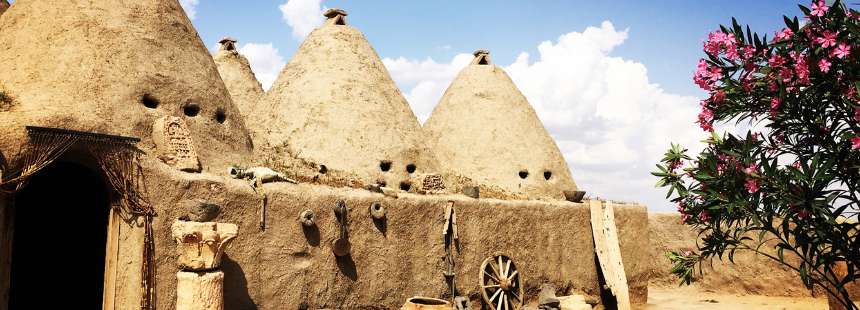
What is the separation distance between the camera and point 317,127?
14.5 m

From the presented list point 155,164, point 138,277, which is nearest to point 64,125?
point 155,164

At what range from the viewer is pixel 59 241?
34.7 ft

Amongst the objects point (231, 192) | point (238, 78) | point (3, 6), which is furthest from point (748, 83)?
point (238, 78)

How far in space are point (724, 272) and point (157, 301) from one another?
44.5 feet

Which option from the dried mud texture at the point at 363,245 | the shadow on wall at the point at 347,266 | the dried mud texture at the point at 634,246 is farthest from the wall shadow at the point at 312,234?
the dried mud texture at the point at 634,246

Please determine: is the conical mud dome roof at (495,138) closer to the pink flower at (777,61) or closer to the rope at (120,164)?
the rope at (120,164)

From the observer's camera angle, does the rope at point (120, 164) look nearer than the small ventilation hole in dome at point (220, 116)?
Yes

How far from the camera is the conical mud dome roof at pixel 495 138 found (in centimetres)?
1755

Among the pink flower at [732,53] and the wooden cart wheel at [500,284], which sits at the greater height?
the pink flower at [732,53]

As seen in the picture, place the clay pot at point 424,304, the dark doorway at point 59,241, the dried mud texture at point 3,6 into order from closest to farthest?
the clay pot at point 424,304 → the dark doorway at point 59,241 → the dried mud texture at point 3,6

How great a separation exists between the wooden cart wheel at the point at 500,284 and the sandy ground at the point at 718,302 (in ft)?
12.4

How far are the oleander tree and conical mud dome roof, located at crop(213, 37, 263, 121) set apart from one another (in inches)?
554

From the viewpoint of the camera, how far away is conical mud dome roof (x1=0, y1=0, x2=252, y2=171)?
9.73 meters

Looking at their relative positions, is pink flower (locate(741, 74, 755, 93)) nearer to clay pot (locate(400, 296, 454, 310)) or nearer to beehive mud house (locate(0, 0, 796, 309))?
clay pot (locate(400, 296, 454, 310))
